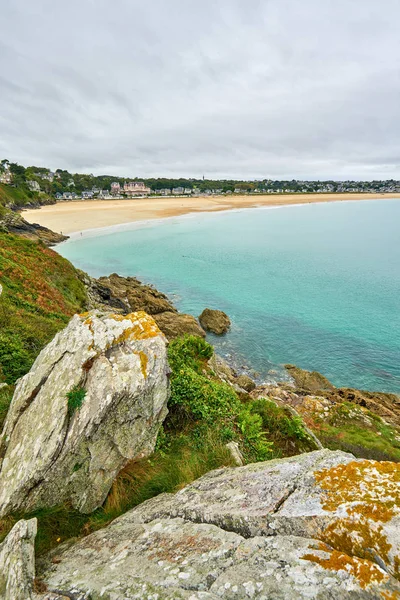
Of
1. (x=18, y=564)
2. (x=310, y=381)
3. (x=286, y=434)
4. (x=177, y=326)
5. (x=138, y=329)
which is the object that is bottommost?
(x=310, y=381)

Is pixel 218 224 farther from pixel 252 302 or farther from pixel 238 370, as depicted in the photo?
pixel 238 370

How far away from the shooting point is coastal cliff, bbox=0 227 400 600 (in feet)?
9.89

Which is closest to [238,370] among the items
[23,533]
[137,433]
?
[137,433]

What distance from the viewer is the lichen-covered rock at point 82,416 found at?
5.31 meters

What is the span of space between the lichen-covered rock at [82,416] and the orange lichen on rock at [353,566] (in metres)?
4.10

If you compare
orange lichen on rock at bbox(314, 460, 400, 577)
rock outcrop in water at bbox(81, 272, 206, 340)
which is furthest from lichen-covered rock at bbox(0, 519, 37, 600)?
rock outcrop in water at bbox(81, 272, 206, 340)

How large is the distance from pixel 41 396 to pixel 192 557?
4.36m

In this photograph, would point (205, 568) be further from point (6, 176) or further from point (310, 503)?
point (6, 176)

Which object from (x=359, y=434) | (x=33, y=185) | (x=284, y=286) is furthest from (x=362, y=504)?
(x=33, y=185)

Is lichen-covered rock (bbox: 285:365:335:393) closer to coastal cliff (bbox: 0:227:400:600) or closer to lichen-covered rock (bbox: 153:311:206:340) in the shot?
lichen-covered rock (bbox: 153:311:206:340)

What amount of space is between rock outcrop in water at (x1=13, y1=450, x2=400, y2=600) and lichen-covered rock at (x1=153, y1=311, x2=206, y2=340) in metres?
20.0

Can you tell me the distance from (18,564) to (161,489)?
2.39 meters

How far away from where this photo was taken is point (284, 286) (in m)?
41.7

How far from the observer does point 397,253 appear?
61906 millimetres
